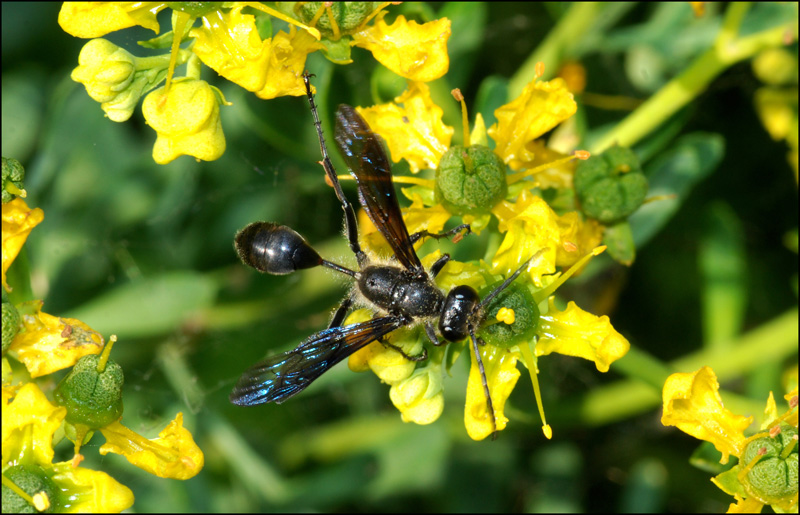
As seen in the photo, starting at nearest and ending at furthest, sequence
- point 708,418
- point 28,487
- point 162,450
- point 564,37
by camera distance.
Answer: point 28,487 → point 162,450 → point 708,418 → point 564,37

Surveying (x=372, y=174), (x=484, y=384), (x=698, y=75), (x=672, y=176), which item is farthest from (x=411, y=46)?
(x=672, y=176)

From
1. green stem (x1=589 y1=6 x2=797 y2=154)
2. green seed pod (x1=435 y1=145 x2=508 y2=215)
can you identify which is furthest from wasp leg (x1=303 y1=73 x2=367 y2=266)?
green stem (x1=589 y1=6 x2=797 y2=154)

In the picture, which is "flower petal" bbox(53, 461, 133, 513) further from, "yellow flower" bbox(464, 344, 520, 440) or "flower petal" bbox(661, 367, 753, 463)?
"flower petal" bbox(661, 367, 753, 463)

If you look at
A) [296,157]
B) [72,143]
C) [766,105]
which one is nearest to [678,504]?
[766,105]

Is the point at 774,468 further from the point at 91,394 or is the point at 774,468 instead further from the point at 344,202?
the point at 91,394

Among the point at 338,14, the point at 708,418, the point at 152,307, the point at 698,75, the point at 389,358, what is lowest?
the point at 152,307

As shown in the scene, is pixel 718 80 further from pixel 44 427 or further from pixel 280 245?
pixel 44 427
